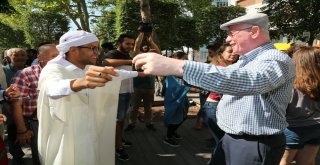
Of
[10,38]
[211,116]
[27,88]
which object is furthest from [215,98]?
[10,38]

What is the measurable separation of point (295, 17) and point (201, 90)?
17.0 metres

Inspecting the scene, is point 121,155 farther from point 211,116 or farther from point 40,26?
point 40,26

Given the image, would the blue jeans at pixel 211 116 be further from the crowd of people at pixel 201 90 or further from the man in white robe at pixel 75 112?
the man in white robe at pixel 75 112

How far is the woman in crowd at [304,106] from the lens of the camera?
3.29 m

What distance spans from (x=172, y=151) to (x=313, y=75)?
3.04m

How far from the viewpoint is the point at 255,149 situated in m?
2.20

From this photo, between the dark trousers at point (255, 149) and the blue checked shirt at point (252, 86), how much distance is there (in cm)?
7

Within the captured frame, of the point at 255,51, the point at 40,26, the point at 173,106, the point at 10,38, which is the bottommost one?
the point at 173,106

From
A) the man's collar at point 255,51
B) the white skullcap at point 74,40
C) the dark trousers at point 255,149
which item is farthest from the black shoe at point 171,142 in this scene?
the man's collar at point 255,51

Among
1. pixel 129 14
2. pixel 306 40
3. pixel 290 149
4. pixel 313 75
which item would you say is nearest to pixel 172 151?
pixel 290 149

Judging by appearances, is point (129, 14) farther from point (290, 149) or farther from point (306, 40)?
point (290, 149)

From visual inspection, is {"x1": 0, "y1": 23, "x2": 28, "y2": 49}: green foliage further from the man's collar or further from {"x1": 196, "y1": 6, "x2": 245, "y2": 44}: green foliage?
the man's collar

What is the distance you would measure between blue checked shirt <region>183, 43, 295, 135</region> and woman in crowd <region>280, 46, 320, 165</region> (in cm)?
126

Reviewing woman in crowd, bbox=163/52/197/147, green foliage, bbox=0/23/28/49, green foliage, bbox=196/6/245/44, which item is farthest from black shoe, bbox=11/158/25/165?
green foliage, bbox=0/23/28/49
